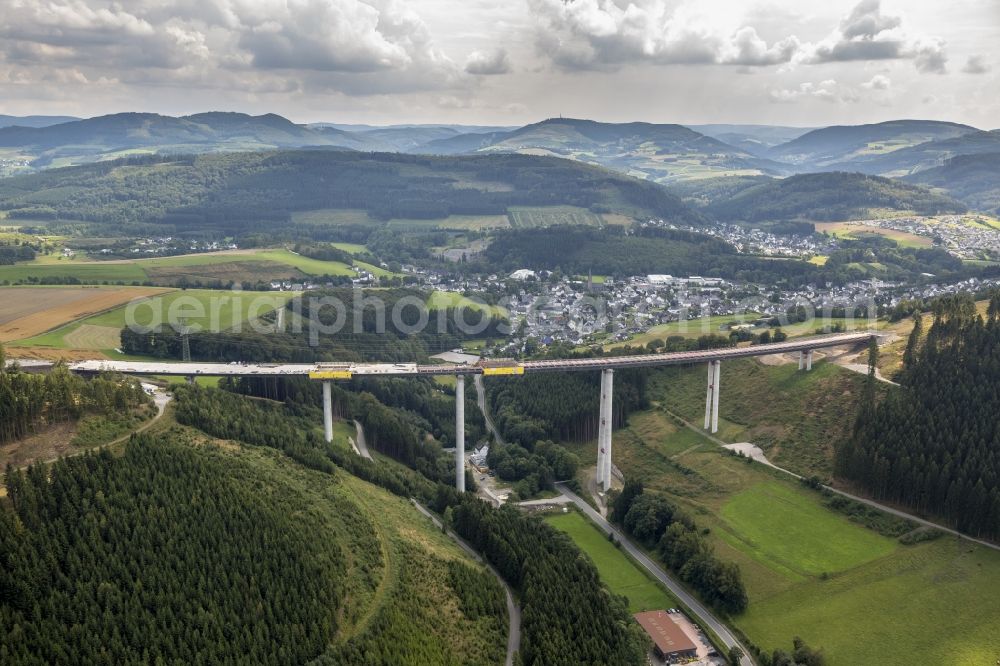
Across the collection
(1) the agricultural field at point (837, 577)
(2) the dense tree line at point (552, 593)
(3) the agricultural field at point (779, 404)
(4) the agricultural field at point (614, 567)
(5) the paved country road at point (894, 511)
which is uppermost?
(3) the agricultural field at point (779, 404)

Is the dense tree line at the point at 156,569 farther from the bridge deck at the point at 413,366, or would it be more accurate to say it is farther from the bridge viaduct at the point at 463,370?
the bridge deck at the point at 413,366

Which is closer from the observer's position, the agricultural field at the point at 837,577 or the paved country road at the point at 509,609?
the paved country road at the point at 509,609

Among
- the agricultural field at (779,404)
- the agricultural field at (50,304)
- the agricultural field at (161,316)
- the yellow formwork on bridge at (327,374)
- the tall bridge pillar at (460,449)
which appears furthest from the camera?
the agricultural field at (50,304)

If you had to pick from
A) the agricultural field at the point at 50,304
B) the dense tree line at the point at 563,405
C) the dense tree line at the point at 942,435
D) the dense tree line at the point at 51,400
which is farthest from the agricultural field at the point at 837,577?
the agricultural field at the point at 50,304

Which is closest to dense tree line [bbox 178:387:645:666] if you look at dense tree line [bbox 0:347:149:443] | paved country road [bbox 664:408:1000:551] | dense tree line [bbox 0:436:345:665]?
dense tree line [bbox 0:347:149:443]

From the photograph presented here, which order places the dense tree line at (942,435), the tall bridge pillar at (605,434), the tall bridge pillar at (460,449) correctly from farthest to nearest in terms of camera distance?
the tall bridge pillar at (605,434) → the tall bridge pillar at (460,449) → the dense tree line at (942,435)

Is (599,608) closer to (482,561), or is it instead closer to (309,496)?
(482,561)

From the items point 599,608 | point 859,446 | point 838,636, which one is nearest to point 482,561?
point 599,608

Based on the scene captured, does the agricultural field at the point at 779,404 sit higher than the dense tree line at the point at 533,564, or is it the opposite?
the agricultural field at the point at 779,404
